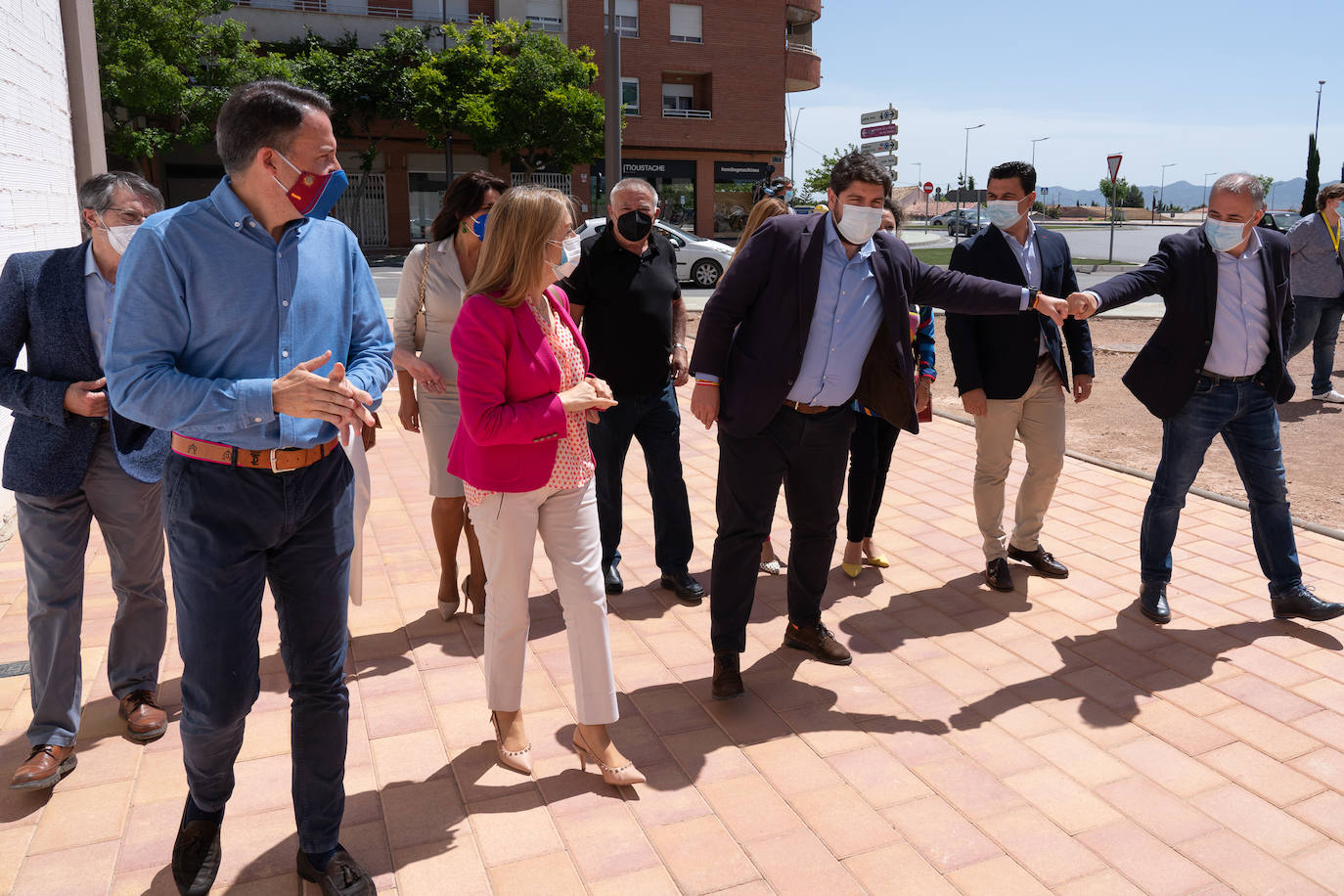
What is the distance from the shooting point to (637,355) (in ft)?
16.1

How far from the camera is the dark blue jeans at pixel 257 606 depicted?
2.51 metres

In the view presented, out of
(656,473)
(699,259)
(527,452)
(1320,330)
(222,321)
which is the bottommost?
(656,473)

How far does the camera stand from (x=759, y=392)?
3957 millimetres

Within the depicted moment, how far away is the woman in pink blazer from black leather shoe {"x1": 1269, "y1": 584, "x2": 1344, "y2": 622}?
3334mm

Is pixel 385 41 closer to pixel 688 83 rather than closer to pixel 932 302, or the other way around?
pixel 688 83

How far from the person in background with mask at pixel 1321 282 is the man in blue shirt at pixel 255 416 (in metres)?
9.61

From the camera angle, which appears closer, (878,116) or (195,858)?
(195,858)

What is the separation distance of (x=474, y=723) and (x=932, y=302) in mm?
2573

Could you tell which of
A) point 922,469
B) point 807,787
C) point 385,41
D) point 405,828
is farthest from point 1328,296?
point 385,41

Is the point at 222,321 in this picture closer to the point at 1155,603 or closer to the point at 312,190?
the point at 312,190

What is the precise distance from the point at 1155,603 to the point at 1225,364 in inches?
45.7

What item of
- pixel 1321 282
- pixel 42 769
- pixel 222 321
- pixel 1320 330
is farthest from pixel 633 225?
pixel 1320 330

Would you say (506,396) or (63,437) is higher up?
(506,396)

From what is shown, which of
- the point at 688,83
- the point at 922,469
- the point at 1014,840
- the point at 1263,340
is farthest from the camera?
the point at 688,83
